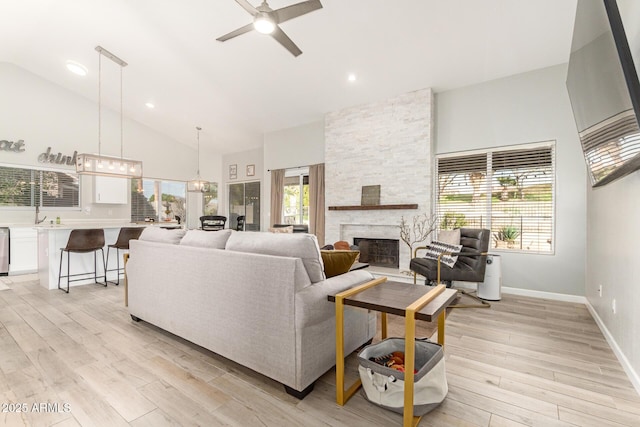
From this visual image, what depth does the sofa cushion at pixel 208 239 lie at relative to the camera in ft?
7.76

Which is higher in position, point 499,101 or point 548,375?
point 499,101

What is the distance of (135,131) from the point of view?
7367 millimetres

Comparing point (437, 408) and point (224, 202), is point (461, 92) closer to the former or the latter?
point (437, 408)

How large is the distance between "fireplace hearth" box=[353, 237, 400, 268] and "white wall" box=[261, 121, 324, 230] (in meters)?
1.97

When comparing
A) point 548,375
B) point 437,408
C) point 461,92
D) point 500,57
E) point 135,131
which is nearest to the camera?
point 437,408

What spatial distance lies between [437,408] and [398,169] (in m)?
3.84

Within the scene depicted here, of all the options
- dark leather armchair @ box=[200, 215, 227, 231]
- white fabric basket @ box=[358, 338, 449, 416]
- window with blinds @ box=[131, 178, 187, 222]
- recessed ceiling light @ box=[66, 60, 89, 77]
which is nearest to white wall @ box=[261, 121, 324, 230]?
dark leather armchair @ box=[200, 215, 227, 231]

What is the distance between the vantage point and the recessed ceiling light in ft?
17.5

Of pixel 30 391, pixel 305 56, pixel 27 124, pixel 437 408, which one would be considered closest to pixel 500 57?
pixel 305 56

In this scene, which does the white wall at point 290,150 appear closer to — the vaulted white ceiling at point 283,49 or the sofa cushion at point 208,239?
the vaulted white ceiling at point 283,49

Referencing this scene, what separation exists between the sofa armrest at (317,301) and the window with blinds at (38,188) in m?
7.05

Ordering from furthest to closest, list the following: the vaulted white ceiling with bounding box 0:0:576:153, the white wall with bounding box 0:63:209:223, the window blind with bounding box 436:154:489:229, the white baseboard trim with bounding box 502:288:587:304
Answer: the white wall with bounding box 0:63:209:223 < the window blind with bounding box 436:154:489:229 < the white baseboard trim with bounding box 502:288:587:304 < the vaulted white ceiling with bounding box 0:0:576:153

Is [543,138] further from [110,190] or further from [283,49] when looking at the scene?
[110,190]

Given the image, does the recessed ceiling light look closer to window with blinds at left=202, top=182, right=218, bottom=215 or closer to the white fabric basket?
window with blinds at left=202, top=182, right=218, bottom=215
